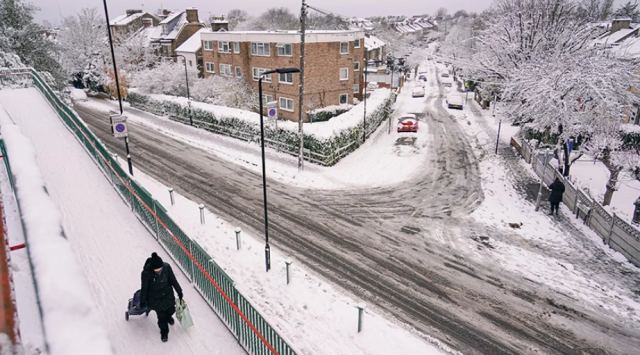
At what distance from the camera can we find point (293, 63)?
112 ft

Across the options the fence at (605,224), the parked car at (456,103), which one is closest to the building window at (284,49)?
the parked car at (456,103)

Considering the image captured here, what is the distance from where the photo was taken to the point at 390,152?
26719mm

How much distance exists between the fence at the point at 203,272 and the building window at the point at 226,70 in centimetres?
2706

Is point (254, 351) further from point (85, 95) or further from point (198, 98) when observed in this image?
point (85, 95)

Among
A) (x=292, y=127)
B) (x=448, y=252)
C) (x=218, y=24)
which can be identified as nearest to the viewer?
(x=448, y=252)

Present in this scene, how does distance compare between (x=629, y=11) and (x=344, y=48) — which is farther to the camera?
(x=629, y=11)

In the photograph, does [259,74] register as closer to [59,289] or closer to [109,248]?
[109,248]

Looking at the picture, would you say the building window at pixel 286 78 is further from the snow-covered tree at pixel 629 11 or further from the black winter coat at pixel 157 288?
the snow-covered tree at pixel 629 11

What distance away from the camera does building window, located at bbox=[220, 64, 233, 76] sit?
40.2 m

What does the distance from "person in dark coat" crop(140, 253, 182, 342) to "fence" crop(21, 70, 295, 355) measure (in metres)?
1.11

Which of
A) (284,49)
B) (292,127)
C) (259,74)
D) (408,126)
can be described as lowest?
(408,126)

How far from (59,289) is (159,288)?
548cm

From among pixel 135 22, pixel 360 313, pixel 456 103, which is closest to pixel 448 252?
pixel 360 313

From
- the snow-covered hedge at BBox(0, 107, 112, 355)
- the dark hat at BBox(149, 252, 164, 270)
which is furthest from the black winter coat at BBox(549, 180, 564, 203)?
the snow-covered hedge at BBox(0, 107, 112, 355)
